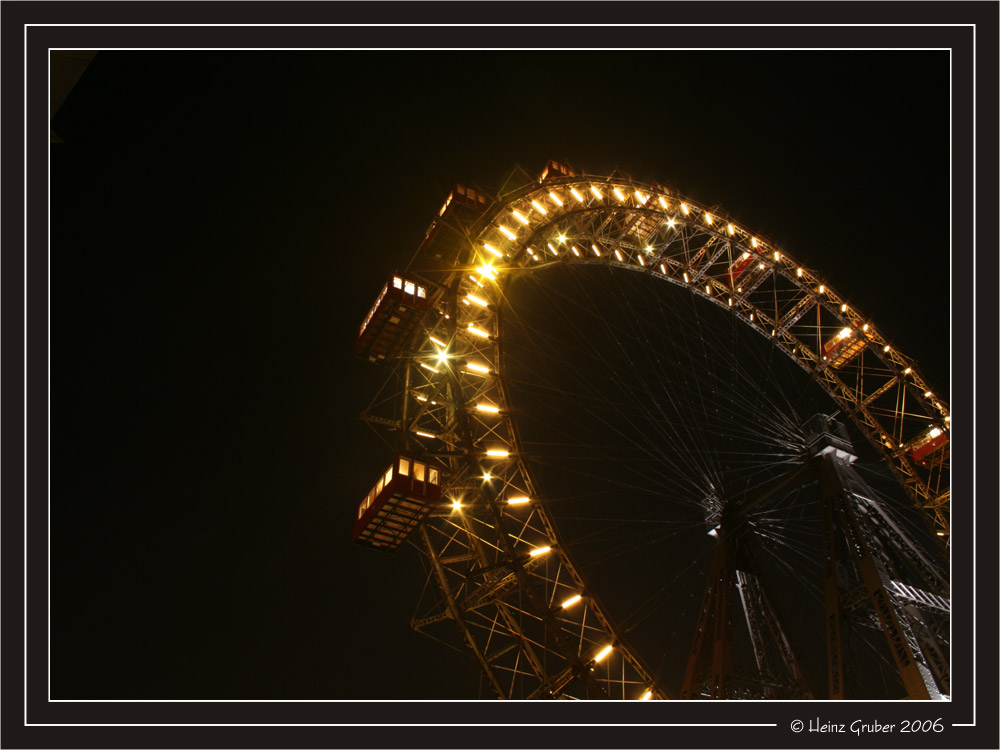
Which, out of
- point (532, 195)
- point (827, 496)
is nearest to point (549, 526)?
point (827, 496)

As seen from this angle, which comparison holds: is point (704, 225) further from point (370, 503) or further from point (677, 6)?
point (677, 6)

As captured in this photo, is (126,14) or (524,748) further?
(126,14)

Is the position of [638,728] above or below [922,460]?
below

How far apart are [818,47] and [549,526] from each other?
12.3 meters

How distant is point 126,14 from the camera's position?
21.0 ft

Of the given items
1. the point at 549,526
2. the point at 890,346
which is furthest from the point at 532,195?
the point at 890,346

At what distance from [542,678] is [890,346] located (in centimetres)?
1600

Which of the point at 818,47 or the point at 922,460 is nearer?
the point at 818,47

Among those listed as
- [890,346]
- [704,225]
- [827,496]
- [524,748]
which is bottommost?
[524,748]

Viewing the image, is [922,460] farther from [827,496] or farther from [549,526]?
[549,526]

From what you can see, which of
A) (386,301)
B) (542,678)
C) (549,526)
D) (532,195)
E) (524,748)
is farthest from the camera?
(532,195)

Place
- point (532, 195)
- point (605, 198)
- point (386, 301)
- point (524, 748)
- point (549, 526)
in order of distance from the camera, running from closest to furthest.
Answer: point (524, 748), point (549, 526), point (386, 301), point (532, 195), point (605, 198)

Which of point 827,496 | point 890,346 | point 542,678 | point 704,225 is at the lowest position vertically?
point 542,678

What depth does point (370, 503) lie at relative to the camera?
639 inches
